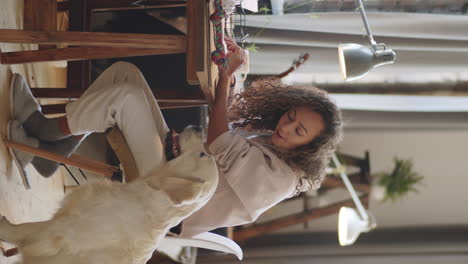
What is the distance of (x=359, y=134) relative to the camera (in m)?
3.40

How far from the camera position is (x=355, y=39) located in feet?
8.27

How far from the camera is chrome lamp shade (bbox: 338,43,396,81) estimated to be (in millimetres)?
1782

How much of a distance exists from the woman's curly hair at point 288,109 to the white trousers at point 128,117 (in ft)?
1.14

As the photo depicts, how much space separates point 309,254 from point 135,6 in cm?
206

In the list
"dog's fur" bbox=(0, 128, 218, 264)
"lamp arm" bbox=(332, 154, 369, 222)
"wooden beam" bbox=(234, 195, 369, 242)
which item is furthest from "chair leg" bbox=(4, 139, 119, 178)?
"wooden beam" bbox=(234, 195, 369, 242)

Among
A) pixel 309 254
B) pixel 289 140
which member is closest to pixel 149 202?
pixel 289 140

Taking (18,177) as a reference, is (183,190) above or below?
above

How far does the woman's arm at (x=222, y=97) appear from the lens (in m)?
1.40

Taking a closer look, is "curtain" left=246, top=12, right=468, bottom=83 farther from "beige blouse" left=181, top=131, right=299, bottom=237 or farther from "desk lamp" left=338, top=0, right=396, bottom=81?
"beige blouse" left=181, top=131, right=299, bottom=237

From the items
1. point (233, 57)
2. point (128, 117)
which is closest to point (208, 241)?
point (128, 117)

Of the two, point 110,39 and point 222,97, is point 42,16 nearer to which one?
point 110,39

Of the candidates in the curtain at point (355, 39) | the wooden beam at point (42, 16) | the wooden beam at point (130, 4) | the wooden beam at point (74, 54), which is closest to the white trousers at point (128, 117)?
the wooden beam at point (74, 54)

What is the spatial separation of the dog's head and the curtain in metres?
1.37

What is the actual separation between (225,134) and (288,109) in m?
0.29
